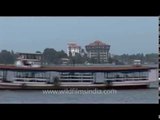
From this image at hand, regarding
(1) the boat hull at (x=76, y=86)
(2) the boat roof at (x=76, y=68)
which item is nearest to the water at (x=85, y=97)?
(1) the boat hull at (x=76, y=86)

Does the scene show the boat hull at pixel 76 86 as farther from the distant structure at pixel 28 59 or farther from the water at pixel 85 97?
the distant structure at pixel 28 59

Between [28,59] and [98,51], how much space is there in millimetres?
1080

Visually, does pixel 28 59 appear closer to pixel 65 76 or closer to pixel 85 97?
pixel 65 76

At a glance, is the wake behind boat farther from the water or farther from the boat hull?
the water

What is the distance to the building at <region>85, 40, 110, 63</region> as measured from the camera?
661 cm

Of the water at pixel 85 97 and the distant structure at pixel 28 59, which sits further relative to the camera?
the distant structure at pixel 28 59

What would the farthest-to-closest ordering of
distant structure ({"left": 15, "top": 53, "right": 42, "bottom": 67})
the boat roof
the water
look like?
1. the boat roof
2. distant structure ({"left": 15, "top": 53, "right": 42, "bottom": 67})
3. the water

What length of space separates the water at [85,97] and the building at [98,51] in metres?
0.51

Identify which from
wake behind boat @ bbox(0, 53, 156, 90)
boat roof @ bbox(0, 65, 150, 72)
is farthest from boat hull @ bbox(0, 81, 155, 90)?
boat roof @ bbox(0, 65, 150, 72)

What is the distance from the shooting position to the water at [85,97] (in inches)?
252

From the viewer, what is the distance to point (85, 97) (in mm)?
6535

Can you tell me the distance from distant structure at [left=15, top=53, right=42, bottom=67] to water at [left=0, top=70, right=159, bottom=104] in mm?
419
